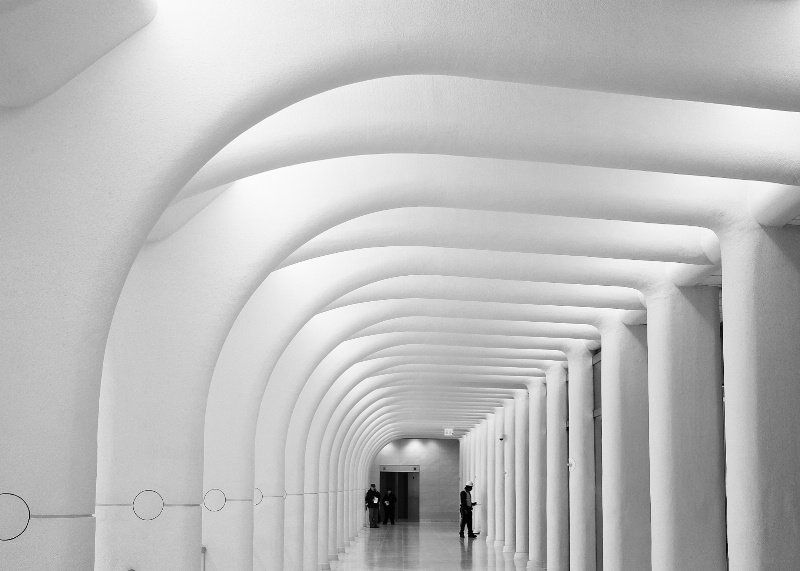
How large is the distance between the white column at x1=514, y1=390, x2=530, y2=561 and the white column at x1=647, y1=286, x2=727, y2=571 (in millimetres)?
15248

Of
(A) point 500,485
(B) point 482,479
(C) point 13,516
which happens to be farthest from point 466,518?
(C) point 13,516

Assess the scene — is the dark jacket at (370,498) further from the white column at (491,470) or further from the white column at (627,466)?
the white column at (627,466)

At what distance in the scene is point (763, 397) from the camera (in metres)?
10.1

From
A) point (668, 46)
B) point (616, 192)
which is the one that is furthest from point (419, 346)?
point (668, 46)

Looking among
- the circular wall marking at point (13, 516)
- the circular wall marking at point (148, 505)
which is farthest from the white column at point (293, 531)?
the circular wall marking at point (13, 516)

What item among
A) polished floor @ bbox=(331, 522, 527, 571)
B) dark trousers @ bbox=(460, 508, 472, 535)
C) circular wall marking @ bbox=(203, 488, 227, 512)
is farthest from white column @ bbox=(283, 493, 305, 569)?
dark trousers @ bbox=(460, 508, 472, 535)

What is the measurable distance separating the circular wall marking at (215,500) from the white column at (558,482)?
11.6 m

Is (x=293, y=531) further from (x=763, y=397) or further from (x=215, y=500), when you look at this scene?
(x=763, y=397)

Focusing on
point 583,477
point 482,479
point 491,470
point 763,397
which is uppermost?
point 763,397

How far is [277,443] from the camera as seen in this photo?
15133 millimetres

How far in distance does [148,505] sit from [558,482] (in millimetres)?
13933

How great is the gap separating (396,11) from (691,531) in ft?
28.4

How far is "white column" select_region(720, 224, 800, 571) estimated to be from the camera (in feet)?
32.7

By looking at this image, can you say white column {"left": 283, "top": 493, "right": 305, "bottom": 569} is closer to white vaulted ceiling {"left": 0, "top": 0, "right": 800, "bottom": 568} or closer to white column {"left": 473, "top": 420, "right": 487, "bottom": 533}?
white vaulted ceiling {"left": 0, "top": 0, "right": 800, "bottom": 568}
